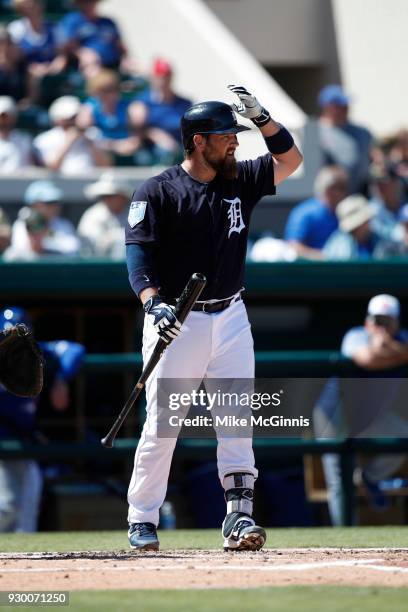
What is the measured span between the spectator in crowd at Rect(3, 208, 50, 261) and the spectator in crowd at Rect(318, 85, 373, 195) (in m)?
2.87

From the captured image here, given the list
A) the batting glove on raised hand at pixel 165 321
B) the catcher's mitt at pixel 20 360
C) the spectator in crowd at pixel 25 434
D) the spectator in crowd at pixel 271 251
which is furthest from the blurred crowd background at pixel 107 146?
the batting glove on raised hand at pixel 165 321

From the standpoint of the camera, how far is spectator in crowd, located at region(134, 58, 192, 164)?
11391 millimetres

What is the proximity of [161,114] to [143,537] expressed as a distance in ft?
21.2

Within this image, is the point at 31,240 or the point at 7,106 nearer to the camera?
the point at 31,240

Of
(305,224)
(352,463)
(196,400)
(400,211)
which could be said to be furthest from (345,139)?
(196,400)

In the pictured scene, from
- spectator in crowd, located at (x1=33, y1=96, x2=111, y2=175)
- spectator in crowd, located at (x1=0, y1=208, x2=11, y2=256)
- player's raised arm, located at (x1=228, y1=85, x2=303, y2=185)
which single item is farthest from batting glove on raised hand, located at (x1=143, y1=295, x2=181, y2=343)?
spectator in crowd, located at (x1=33, y1=96, x2=111, y2=175)

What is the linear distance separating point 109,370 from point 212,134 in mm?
3161

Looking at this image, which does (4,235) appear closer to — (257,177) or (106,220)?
(106,220)

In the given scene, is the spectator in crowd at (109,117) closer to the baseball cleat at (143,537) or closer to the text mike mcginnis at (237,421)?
the text mike mcginnis at (237,421)

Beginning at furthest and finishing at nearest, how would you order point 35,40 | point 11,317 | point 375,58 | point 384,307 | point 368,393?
point 375,58
point 35,40
point 384,307
point 368,393
point 11,317

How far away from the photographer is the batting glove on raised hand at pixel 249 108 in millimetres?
5844

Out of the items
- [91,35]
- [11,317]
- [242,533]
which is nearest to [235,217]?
[242,533]

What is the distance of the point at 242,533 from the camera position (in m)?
5.73

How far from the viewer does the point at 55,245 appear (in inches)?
383
